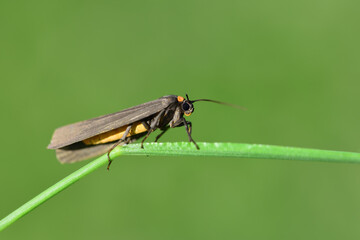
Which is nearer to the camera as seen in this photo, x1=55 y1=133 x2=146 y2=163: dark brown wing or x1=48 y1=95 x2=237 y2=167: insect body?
x1=48 y1=95 x2=237 y2=167: insect body

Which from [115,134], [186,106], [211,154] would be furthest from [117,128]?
[211,154]

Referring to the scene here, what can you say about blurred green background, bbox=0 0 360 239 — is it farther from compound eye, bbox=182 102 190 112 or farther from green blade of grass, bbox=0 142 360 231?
green blade of grass, bbox=0 142 360 231

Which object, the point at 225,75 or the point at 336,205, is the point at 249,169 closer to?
the point at 336,205

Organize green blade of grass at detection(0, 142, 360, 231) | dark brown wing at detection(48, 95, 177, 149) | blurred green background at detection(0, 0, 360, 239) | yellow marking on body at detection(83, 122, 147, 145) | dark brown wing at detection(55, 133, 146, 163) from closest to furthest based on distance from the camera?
green blade of grass at detection(0, 142, 360, 231)
dark brown wing at detection(48, 95, 177, 149)
yellow marking on body at detection(83, 122, 147, 145)
dark brown wing at detection(55, 133, 146, 163)
blurred green background at detection(0, 0, 360, 239)

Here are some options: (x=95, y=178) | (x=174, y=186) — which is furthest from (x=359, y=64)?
(x=95, y=178)

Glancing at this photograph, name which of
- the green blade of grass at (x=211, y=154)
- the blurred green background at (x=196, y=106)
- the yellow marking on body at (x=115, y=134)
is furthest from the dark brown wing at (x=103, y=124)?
the blurred green background at (x=196, y=106)

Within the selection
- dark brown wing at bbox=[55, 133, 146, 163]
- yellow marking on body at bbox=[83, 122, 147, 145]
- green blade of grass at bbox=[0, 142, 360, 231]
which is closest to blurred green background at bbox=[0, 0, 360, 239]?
dark brown wing at bbox=[55, 133, 146, 163]
